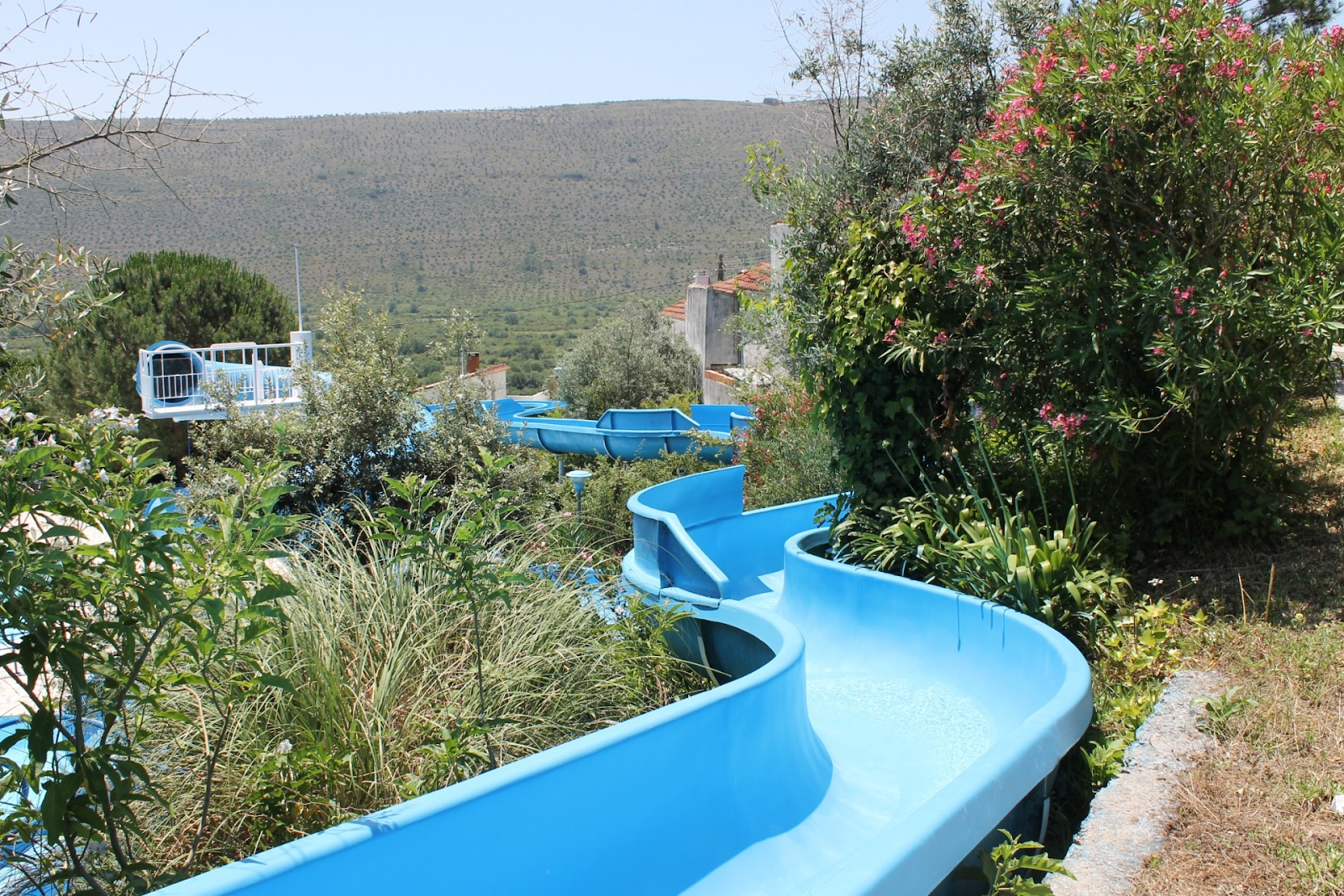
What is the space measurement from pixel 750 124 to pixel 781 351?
61876 mm

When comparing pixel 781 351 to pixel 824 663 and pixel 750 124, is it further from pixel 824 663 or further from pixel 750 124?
pixel 750 124

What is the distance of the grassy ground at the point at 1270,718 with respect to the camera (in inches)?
123

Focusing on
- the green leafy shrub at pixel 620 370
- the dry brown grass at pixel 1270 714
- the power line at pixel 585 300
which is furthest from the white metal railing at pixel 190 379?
the power line at pixel 585 300

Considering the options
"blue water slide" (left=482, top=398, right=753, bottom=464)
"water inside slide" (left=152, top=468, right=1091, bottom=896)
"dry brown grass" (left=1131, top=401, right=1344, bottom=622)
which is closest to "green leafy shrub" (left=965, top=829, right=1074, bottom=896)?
"water inside slide" (left=152, top=468, right=1091, bottom=896)

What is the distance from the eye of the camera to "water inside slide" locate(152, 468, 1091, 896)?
114 inches

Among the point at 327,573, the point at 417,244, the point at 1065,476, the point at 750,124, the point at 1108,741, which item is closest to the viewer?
the point at 1108,741

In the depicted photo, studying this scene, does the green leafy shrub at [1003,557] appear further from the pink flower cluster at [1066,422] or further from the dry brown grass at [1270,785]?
the dry brown grass at [1270,785]

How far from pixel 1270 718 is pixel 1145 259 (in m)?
2.61

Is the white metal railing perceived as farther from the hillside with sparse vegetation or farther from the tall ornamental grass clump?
the hillside with sparse vegetation

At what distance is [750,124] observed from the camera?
239 ft

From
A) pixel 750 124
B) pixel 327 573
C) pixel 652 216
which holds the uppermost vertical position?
pixel 750 124

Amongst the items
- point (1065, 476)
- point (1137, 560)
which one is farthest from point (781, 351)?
point (1137, 560)

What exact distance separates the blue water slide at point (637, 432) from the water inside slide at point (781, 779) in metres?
8.76

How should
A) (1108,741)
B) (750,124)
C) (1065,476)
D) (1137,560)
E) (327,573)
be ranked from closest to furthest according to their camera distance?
(1108,741), (327,573), (1137,560), (1065,476), (750,124)
